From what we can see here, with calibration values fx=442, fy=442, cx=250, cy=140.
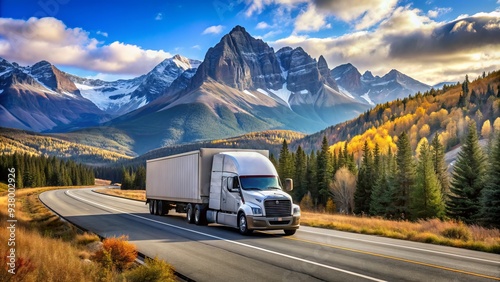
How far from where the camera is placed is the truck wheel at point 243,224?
19680 millimetres

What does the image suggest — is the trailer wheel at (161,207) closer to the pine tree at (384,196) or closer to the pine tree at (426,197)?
the pine tree at (426,197)

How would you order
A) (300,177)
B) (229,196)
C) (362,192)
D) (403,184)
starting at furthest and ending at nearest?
(300,177) < (362,192) < (403,184) < (229,196)

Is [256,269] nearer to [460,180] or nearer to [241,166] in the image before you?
[241,166]

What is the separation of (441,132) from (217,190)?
18334cm

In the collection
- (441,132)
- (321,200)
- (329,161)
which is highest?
(441,132)

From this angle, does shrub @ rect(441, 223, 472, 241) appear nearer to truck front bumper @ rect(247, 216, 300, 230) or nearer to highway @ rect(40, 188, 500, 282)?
highway @ rect(40, 188, 500, 282)

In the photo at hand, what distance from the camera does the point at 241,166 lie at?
2155 centimetres

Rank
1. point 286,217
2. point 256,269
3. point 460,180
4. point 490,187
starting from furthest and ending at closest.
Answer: point 460,180
point 490,187
point 286,217
point 256,269

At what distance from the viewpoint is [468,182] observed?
51344 mm

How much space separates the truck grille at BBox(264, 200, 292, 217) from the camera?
19.1m

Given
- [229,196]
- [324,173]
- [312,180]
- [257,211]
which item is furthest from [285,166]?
[257,211]

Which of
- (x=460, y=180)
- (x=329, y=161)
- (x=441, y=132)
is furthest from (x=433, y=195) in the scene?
(x=441, y=132)

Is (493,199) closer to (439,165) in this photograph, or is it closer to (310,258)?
(310,258)

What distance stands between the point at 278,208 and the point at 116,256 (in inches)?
341
